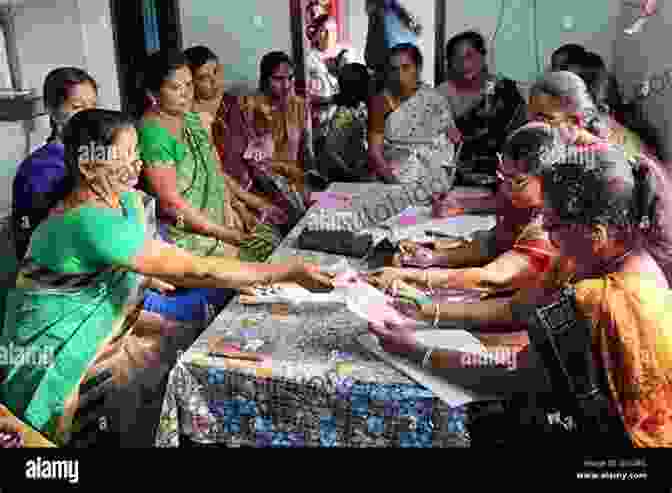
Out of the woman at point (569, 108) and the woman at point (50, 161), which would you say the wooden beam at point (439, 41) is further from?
the woman at point (50, 161)

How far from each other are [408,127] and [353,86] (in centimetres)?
15

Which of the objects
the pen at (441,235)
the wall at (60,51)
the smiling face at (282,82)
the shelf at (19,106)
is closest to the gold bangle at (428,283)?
the pen at (441,235)

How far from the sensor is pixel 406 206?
64.8 inches

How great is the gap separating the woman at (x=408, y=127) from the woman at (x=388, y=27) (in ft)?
0.06

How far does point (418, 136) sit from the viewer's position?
158 cm

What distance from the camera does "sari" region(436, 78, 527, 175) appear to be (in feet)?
4.66

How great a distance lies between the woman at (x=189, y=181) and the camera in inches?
58.8

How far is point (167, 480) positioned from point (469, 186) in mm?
862

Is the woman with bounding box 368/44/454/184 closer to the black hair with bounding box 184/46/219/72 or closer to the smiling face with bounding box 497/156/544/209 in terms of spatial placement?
the smiling face with bounding box 497/156/544/209

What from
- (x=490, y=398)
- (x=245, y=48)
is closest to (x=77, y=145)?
(x=245, y=48)

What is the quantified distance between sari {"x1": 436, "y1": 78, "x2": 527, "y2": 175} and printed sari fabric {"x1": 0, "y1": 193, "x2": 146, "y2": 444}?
25.8 inches

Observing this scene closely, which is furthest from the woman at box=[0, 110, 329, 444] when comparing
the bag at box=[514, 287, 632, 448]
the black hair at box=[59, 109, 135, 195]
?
the bag at box=[514, 287, 632, 448]

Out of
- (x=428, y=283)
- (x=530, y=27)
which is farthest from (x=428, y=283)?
(x=530, y=27)

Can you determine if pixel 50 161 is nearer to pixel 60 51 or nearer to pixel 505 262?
pixel 60 51
